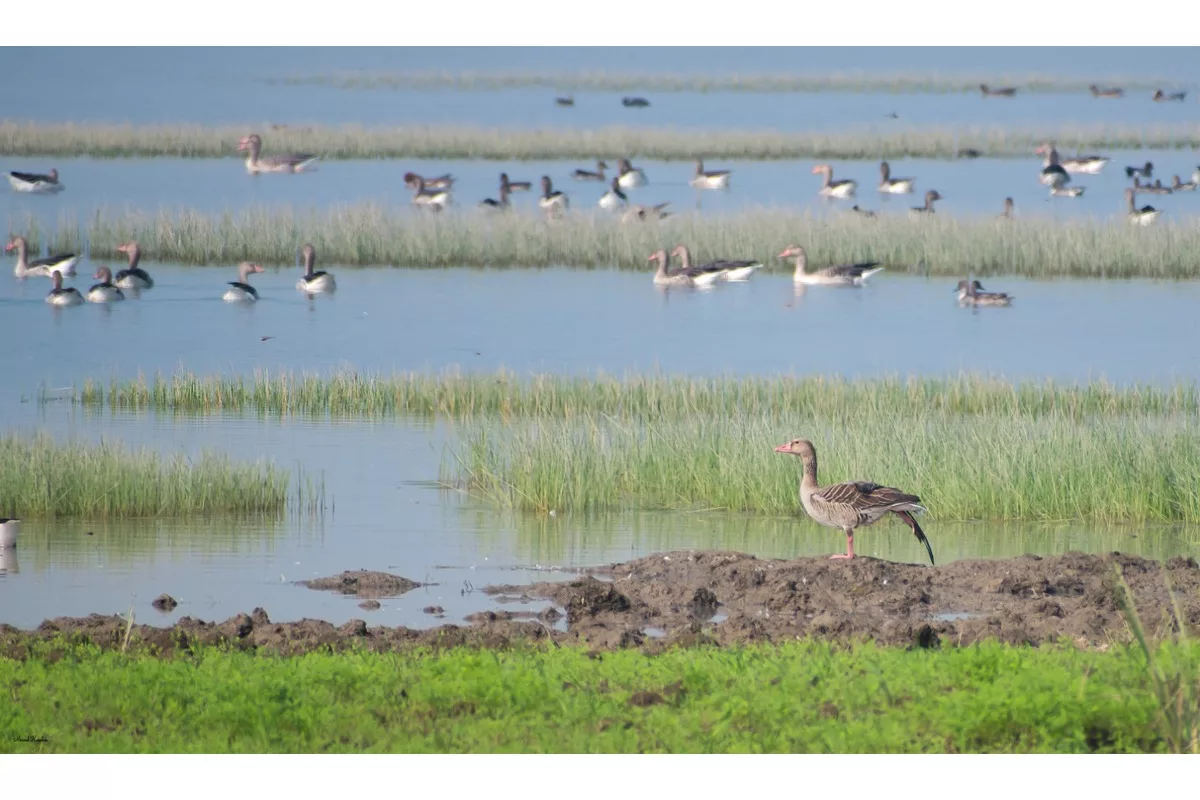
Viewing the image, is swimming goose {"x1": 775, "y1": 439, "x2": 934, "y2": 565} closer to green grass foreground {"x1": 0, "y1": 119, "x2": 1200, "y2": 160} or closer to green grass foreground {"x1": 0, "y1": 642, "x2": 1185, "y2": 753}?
green grass foreground {"x1": 0, "y1": 642, "x2": 1185, "y2": 753}

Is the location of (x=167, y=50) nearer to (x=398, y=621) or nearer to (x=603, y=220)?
(x=603, y=220)

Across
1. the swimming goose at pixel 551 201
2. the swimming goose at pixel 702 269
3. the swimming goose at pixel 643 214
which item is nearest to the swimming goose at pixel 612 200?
the swimming goose at pixel 551 201

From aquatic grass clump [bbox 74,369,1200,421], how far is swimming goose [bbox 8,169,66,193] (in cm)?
1988

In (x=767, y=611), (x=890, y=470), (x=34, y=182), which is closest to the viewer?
(x=767, y=611)

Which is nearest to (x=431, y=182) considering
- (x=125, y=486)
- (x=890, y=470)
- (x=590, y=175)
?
(x=590, y=175)

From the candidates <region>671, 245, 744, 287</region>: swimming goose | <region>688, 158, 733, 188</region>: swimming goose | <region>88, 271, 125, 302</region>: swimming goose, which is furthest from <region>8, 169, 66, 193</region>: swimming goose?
<region>688, 158, 733, 188</region>: swimming goose

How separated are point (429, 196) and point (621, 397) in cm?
2557

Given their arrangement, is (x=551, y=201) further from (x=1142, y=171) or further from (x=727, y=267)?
(x=1142, y=171)

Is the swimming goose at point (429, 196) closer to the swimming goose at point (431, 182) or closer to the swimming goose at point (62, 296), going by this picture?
the swimming goose at point (431, 182)

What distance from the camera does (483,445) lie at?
55.5 feet

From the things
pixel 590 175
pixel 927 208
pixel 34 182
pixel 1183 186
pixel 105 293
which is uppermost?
pixel 590 175

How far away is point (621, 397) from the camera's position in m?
20.6

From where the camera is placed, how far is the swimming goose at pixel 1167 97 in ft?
95.6

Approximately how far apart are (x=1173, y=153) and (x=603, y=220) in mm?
15916
